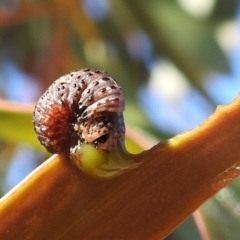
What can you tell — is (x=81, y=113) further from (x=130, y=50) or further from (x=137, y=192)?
(x=130, y=50)

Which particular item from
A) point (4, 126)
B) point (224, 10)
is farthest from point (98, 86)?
point (224, 10)

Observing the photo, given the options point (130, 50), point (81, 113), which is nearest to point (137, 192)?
point (81, 113)

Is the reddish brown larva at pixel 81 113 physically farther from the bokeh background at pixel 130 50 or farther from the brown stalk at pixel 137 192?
the bokeh background at pixel 130 50

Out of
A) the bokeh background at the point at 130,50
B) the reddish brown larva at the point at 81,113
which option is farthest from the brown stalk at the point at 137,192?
the bokeh background at the point at 130,50

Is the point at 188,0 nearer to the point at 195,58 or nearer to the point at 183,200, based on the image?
the point at 195,58

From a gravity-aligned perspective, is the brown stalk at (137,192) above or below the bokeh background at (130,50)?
below
